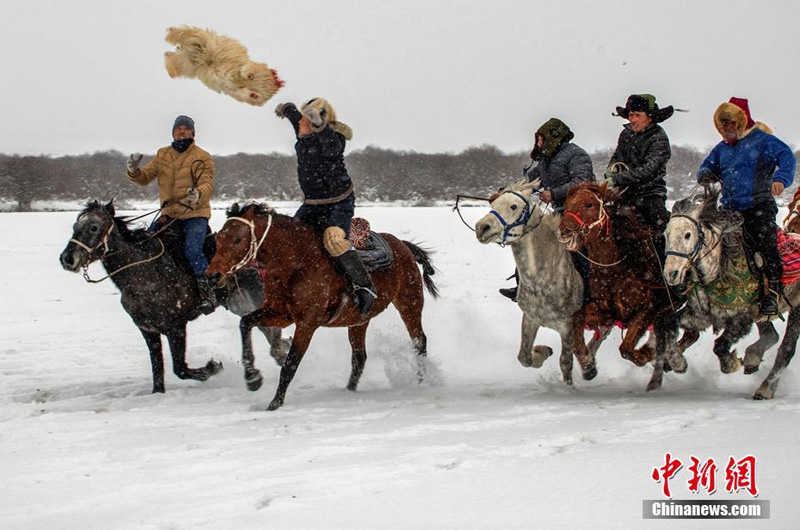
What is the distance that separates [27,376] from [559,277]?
5708mm

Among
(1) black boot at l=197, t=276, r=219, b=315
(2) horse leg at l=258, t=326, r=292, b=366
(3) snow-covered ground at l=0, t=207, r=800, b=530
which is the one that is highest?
(1) black boot at l=197, t=276, r=219, b=315

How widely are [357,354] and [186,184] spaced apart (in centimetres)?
247

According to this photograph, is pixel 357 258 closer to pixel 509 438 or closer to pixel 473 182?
pixel 509 438

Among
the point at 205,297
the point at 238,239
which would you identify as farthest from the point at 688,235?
the point at 205,297

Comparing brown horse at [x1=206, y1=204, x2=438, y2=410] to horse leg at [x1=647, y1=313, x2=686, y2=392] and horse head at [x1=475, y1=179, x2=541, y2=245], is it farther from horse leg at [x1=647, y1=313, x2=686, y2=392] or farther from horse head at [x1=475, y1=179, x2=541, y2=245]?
horse leg at [x1=647, y1=313, x2=686, y2=392]

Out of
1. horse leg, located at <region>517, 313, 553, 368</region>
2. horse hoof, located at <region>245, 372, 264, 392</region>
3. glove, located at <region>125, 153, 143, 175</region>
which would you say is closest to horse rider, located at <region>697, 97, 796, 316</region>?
horse leg, located at <region>517, 313, 553, 368</region>

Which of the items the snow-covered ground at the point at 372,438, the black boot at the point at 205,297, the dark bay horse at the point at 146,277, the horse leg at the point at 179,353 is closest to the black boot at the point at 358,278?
the snow-covered ground at the point at 372,438

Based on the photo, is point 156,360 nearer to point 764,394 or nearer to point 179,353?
point 179,353

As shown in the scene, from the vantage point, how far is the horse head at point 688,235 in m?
6.30

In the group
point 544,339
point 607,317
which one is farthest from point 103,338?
point 607,317

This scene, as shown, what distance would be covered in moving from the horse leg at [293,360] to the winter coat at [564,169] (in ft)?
8.48

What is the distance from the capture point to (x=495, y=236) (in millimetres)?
6465

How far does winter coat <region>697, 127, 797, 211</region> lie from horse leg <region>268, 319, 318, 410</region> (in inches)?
153

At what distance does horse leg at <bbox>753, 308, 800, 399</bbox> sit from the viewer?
6648 mm
